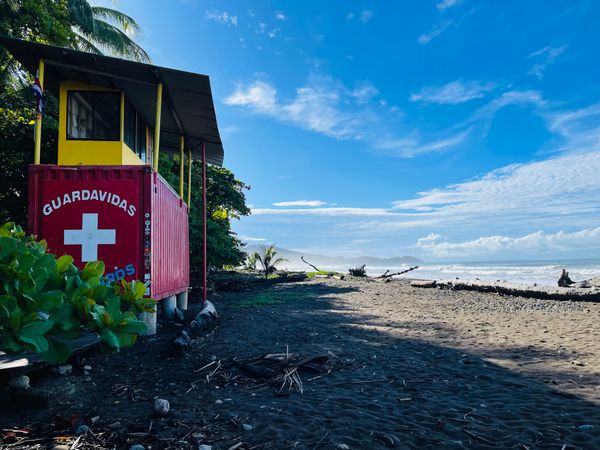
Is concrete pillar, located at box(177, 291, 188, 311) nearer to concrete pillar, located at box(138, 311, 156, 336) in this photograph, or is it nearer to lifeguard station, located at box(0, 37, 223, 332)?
lifeguard station, located at box(0, 37, 223, 332)

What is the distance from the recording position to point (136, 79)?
293 inches

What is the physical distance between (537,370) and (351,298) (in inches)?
388

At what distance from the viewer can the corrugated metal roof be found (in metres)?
6.96

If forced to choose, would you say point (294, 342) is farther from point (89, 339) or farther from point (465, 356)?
point (89, 339)

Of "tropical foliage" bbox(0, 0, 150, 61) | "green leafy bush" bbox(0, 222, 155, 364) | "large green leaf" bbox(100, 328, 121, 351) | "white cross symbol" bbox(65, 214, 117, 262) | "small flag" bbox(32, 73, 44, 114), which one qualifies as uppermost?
"tropical foliage" bbox(0, 0, 150, 61)

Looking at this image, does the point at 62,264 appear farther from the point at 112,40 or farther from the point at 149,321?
the point at 112,40

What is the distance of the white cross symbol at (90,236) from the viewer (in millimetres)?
6730

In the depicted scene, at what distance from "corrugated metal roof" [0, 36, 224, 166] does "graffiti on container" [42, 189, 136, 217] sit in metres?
2.11

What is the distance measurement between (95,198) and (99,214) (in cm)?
27

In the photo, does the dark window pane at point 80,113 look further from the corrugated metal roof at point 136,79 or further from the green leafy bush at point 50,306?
the green leafy bush at point 50,306

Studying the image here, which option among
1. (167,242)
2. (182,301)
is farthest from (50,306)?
(182,301)

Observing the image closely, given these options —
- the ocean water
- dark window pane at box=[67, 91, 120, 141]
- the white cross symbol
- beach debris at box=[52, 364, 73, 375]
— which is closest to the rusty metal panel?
the white cross symbol

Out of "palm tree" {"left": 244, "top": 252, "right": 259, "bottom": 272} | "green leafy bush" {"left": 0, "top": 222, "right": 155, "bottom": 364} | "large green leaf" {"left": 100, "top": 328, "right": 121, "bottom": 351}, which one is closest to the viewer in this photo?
"green leafy bush" {"left": 0, "top": 222, "right": 155, "bottom": 364}

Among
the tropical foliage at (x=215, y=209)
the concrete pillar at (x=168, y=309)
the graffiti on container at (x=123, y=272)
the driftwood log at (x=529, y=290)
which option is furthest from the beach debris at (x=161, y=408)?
the driftwood log at (x=529, y=290)
